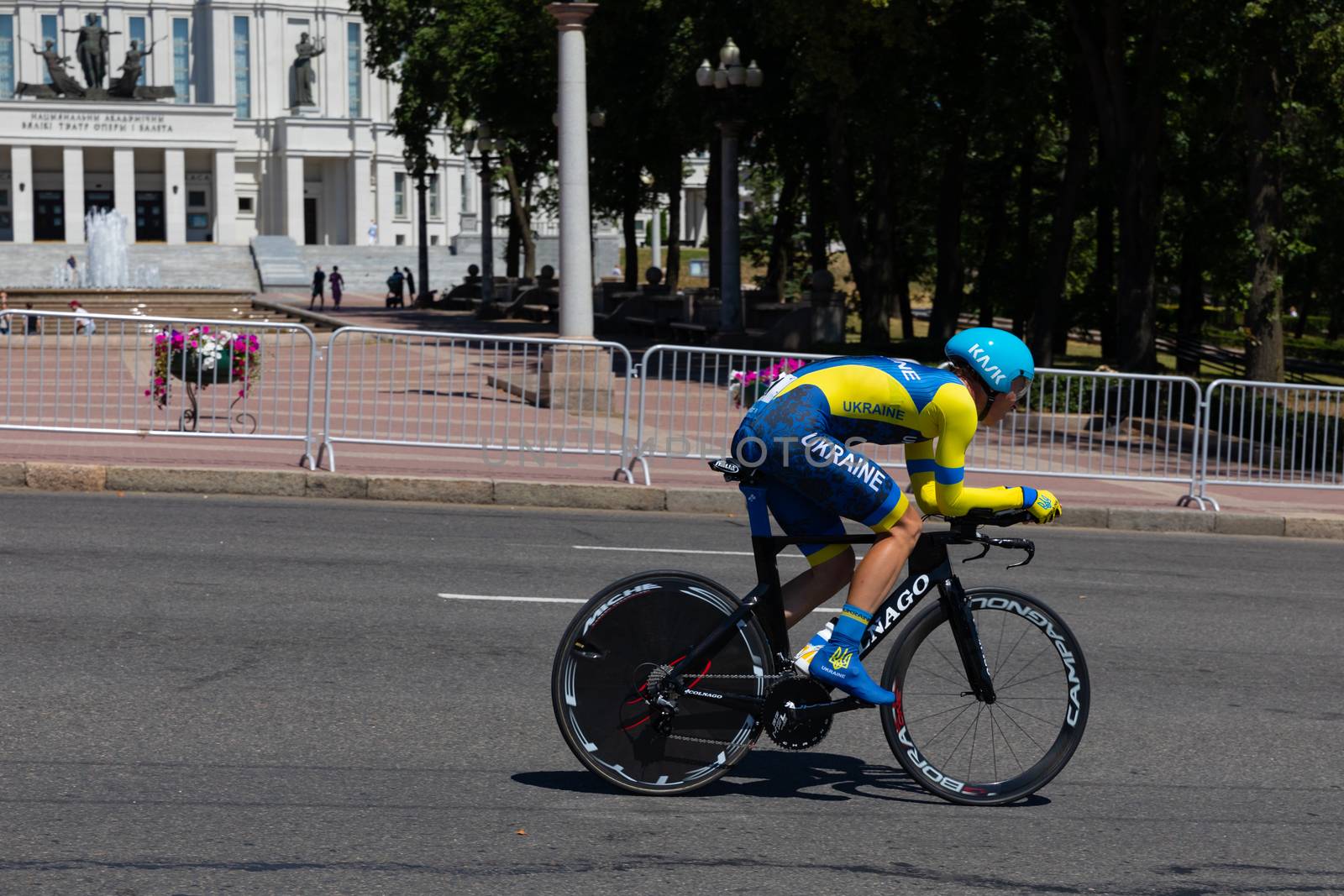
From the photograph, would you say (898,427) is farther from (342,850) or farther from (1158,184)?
(1158,184)

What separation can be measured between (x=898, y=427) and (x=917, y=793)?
1.33 m

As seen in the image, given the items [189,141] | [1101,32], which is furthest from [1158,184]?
[189,141]

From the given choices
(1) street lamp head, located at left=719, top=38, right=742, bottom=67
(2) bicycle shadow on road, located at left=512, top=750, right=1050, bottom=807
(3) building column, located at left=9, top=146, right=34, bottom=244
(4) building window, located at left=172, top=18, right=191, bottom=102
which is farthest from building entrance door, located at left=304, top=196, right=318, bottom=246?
(2) bicycle shadow on road, located at left=512, top=750, right=1050, bottom=807

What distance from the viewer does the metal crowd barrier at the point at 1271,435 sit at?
15.4m

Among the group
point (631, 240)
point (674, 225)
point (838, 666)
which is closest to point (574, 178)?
point (838, 666)

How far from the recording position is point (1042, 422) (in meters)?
15.7

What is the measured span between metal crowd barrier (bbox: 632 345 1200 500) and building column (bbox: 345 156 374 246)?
288 feet

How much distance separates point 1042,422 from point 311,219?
93.0 m

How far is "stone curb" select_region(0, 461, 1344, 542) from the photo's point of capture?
13.5 m

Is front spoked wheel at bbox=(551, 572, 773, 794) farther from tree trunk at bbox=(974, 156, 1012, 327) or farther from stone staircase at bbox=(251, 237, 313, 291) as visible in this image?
stone staircase at bbox=(251, 237, 313, 291)

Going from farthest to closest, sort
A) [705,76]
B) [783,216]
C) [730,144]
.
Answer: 1. [783,216]
2. [730,144]
3. [705,76]

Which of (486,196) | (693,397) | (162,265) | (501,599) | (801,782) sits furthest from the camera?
(162,265)

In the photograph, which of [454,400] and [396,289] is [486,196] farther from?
[454,400]

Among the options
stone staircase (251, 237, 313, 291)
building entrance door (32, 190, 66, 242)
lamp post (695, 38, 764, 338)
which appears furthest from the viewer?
building entrance door (32, 190, 66, 242)
